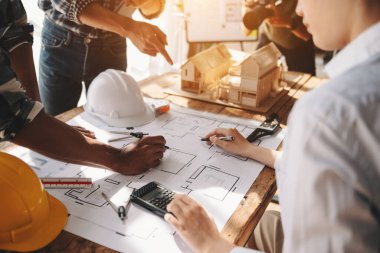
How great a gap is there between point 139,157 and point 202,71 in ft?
2.21

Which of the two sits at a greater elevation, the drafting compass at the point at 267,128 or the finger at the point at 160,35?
the finger at the point at 160,35

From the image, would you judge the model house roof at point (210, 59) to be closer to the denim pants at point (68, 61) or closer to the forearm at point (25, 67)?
the denim pants at point (68, 61)

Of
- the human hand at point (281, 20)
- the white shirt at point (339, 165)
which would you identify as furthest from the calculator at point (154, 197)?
the human hand at point (281, 20)

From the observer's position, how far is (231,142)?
1091 mm

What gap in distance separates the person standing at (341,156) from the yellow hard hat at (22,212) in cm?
50

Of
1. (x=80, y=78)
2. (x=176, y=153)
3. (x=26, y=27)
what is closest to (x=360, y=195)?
(x=176, y=153)

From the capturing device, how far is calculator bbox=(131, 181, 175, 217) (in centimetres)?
80

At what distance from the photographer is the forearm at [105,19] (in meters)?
1.24

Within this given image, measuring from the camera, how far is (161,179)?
95cm

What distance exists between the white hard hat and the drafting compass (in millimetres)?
391

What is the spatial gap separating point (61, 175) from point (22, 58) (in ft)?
1.95

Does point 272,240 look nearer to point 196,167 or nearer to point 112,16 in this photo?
point 196,167

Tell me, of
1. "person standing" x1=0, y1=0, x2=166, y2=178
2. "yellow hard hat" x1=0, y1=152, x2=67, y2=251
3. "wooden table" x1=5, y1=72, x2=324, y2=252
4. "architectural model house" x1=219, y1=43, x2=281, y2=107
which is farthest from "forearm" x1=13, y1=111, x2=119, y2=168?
"architectural model house" x1=219, y1=43, x2=281, y2=107

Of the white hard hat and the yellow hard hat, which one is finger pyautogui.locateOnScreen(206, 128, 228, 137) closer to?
the white hard hat
